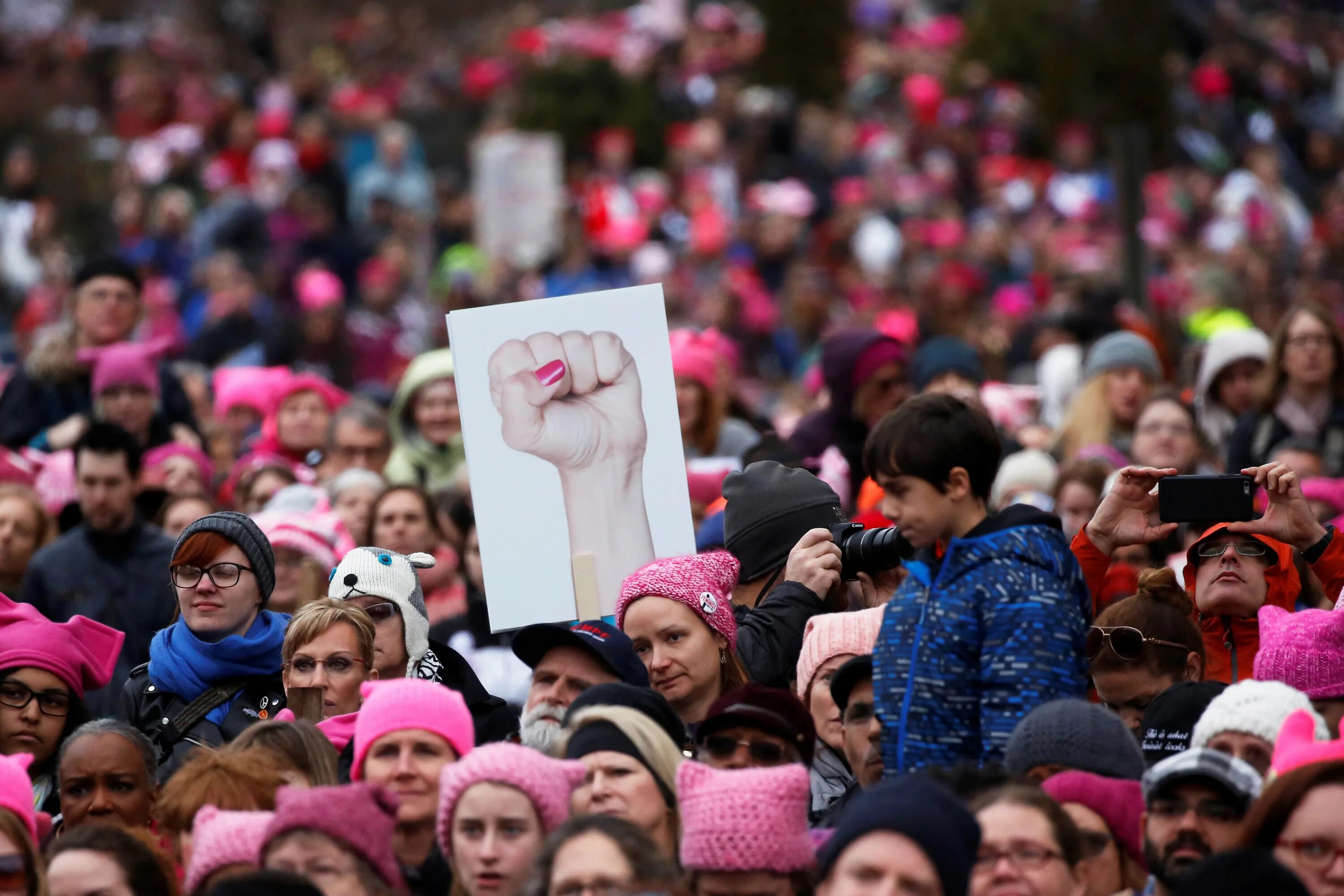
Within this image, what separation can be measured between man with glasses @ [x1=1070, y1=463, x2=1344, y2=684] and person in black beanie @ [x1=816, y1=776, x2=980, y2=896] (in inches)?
69.4

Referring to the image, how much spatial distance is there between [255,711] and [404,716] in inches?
49.6

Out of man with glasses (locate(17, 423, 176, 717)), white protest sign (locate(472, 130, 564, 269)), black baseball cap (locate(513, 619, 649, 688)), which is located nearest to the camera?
black baseball cap (locate(513, 619, 649, 688))

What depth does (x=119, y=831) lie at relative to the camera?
5.70m

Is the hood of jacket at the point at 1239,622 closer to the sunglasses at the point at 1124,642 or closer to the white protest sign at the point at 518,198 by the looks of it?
the sunglasses at the point at 1124,642

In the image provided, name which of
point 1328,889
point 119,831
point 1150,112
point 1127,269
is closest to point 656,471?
point 119,831

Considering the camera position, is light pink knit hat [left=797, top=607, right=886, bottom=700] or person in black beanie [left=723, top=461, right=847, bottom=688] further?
person in black beanie [left=723, top=461, right=847, bottom=688]

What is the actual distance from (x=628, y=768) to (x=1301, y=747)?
5.34 feet

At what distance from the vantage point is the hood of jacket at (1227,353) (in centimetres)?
1055

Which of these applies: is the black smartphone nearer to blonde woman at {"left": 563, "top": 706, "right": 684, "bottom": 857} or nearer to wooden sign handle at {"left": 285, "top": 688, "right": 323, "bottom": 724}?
blonde woman at {"left": 563, "top": 706, "right": 684, "bottom": 857}

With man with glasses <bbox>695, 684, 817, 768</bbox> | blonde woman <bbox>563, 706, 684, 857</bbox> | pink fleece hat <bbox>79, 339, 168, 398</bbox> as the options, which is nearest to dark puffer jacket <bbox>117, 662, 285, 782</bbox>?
blonde woman <bbox>563, 706, 684, 857</bbox>

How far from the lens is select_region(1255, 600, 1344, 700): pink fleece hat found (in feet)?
20.6

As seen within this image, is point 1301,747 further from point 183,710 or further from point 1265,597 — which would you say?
point 183,710

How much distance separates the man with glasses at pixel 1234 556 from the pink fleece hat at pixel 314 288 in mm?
10378

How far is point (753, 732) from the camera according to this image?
5840 millimetres
